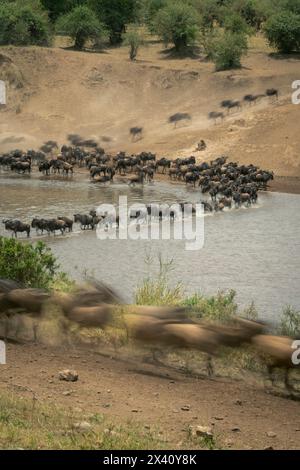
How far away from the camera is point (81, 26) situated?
2606 inches

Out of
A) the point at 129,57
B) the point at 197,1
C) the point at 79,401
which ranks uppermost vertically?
the point at 197,1

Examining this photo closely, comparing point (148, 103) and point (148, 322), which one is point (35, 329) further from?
point (148, 103)

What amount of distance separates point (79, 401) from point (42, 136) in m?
47.1

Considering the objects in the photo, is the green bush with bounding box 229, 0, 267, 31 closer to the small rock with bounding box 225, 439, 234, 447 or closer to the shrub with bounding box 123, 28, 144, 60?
the shrub with bounding box 123, 28, 144, 60

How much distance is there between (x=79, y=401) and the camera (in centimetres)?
900

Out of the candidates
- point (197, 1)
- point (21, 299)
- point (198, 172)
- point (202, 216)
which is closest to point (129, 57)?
point (197, 1)

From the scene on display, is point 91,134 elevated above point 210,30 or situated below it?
below

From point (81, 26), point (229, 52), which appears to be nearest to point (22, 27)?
point (81, 26)

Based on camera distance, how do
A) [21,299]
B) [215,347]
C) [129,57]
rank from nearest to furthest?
1. [215,347]
2. [21,299]
3. [129,57]

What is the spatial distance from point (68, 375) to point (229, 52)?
169 feet

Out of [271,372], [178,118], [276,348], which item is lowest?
[271,372]

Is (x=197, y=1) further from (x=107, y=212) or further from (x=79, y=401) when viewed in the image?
(x=79, y=401)

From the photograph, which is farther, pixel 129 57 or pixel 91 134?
pixel 129 57

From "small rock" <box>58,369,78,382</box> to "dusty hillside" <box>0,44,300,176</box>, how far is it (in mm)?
36294
